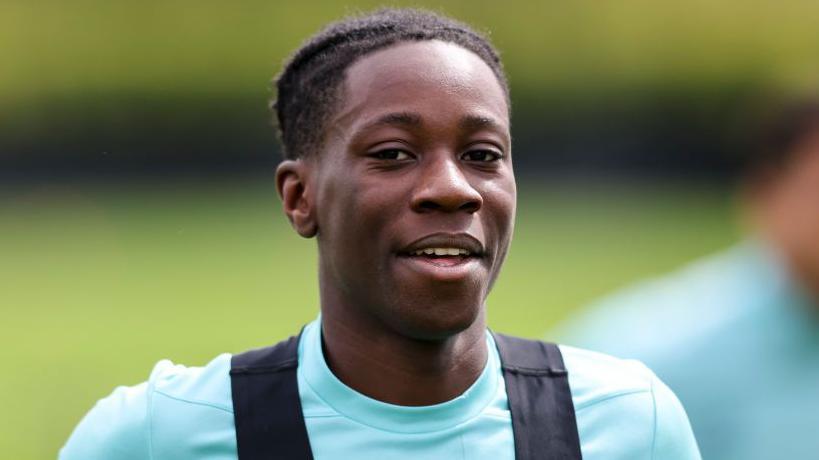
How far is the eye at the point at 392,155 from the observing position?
9.79 ft

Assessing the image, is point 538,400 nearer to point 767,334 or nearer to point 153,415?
point 153,415

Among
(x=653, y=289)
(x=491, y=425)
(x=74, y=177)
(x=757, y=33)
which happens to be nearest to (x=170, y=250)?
(x=74, y=177)

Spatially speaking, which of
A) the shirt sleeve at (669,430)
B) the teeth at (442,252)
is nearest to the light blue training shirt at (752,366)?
the shirt sleeve at (669,430)

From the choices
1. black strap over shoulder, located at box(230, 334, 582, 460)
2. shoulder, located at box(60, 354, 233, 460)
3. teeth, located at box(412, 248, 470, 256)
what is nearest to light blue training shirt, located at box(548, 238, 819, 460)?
black strap over shoulder, located at box(230, 334, 582, 460)

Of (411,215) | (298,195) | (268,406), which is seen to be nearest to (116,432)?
(268,406)

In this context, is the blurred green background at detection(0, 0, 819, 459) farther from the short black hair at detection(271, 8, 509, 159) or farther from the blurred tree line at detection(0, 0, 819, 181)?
the short black hair at detection(271, 8, 509, 159)

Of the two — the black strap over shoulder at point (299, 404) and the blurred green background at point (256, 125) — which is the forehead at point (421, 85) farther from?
the blurred green background at point (256, 125)

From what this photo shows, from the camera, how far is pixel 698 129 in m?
22.2

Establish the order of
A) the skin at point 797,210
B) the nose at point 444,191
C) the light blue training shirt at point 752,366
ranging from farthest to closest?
the light blue training shirt at point 752,366 → the skin at point 797,210 → the nose at point 444,191

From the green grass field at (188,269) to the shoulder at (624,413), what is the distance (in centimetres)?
649

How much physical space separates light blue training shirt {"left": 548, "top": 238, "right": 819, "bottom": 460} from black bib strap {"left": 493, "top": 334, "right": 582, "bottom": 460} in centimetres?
128

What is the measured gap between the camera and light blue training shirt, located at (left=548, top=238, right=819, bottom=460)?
14.3 ft

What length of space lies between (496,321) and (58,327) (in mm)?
4284

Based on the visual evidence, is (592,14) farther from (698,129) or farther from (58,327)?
(58,327)
